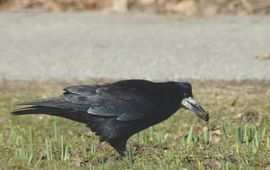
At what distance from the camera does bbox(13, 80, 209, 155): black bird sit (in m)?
6.59

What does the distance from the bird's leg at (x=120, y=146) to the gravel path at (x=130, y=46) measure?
4.96 metres

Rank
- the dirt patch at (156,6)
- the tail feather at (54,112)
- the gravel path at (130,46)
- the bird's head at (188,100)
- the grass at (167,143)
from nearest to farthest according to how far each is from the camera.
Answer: the grass at (167,143) → the tail feather at (54,112) → the bird's head at (188,100) → the gravel path at (130,46) → the dirt patch at (156,6)

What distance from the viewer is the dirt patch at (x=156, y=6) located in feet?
52.6

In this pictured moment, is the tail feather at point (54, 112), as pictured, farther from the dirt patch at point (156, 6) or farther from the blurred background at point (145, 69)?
the dirt patch at point (156, 6)

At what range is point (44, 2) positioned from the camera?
16.8 metres

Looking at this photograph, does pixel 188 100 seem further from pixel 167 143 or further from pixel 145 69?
pixel 145 69

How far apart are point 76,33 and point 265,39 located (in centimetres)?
291

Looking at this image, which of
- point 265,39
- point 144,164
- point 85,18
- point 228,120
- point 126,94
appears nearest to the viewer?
point 144,164

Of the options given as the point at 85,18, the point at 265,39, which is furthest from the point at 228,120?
the point at 85,18

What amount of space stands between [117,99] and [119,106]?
6cm

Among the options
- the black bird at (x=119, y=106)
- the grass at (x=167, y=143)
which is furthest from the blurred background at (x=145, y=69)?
the black bird at (x=119, y=106)

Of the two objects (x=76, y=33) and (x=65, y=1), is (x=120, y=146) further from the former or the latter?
(x=65, y=1)

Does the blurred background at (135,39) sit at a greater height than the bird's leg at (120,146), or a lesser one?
lesser

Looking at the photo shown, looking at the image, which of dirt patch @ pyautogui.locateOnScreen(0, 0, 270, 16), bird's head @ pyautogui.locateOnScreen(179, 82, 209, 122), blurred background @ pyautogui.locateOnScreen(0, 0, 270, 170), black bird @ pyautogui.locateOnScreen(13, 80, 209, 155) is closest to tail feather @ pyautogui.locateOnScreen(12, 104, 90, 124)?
black bird @ pyautogui.locateOnScreen(13, 80, 209, 155)
